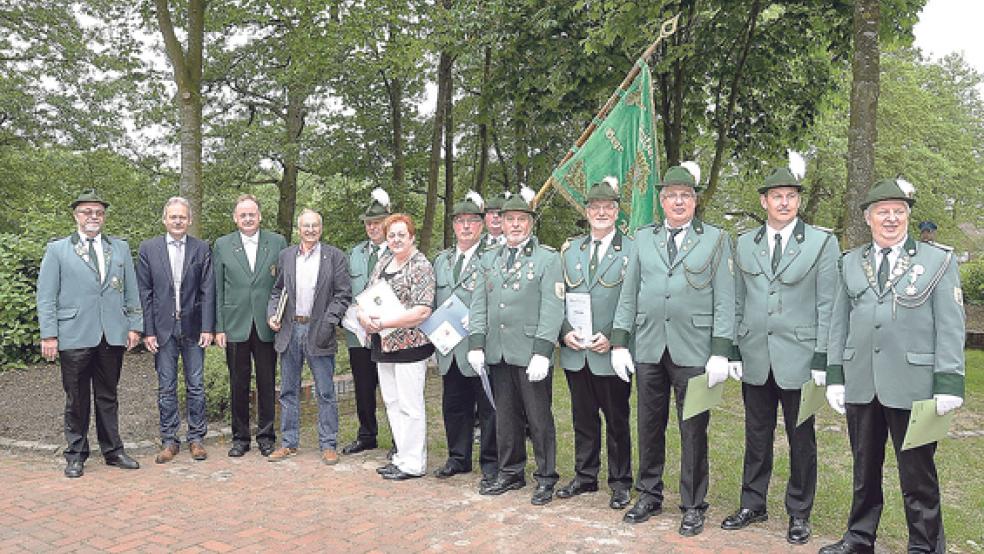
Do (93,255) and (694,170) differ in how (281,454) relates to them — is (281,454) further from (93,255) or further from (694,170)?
(694,170)

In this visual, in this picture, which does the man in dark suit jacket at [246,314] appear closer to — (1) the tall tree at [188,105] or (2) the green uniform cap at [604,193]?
(2) the green uniform cap at [604,193]

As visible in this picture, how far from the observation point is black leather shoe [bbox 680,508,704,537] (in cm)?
470

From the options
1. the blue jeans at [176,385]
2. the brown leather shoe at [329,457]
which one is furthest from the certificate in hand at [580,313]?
the blue jeans at [176,385]

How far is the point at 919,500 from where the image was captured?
4.15m

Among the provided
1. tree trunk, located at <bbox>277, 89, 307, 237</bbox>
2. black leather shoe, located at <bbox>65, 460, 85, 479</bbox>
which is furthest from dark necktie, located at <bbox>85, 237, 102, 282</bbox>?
tree trunk, located at <bbox>277, 89, 307, 237</bbox>

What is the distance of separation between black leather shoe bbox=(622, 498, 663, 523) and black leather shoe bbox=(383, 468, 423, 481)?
1.80 meters

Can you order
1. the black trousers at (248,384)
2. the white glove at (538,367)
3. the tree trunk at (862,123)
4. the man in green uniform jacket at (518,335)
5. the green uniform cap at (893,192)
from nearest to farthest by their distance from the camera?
the green uniform cap at (893,192), the white glove at (538,367), the man in green uniform jacket at (518,335), the black trousers at (248,384), the tree trunk at (862,123)

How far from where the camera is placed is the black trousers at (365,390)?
6949 mm

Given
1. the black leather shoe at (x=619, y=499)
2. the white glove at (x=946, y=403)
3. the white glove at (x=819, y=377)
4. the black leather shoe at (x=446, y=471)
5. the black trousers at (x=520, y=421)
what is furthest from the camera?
the black leather shoe at (x=446, y=471)

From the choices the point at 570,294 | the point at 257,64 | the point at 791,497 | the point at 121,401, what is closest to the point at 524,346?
the point at 570,294

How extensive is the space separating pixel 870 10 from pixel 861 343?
16.6 ft

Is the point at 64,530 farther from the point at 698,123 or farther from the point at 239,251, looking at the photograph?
the point at 698,123

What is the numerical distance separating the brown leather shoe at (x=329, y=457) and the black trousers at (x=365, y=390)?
466mm

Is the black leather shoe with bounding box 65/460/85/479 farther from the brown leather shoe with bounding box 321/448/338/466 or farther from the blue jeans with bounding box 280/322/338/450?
the brown leather shoe with bounding box 321/448/338/466
